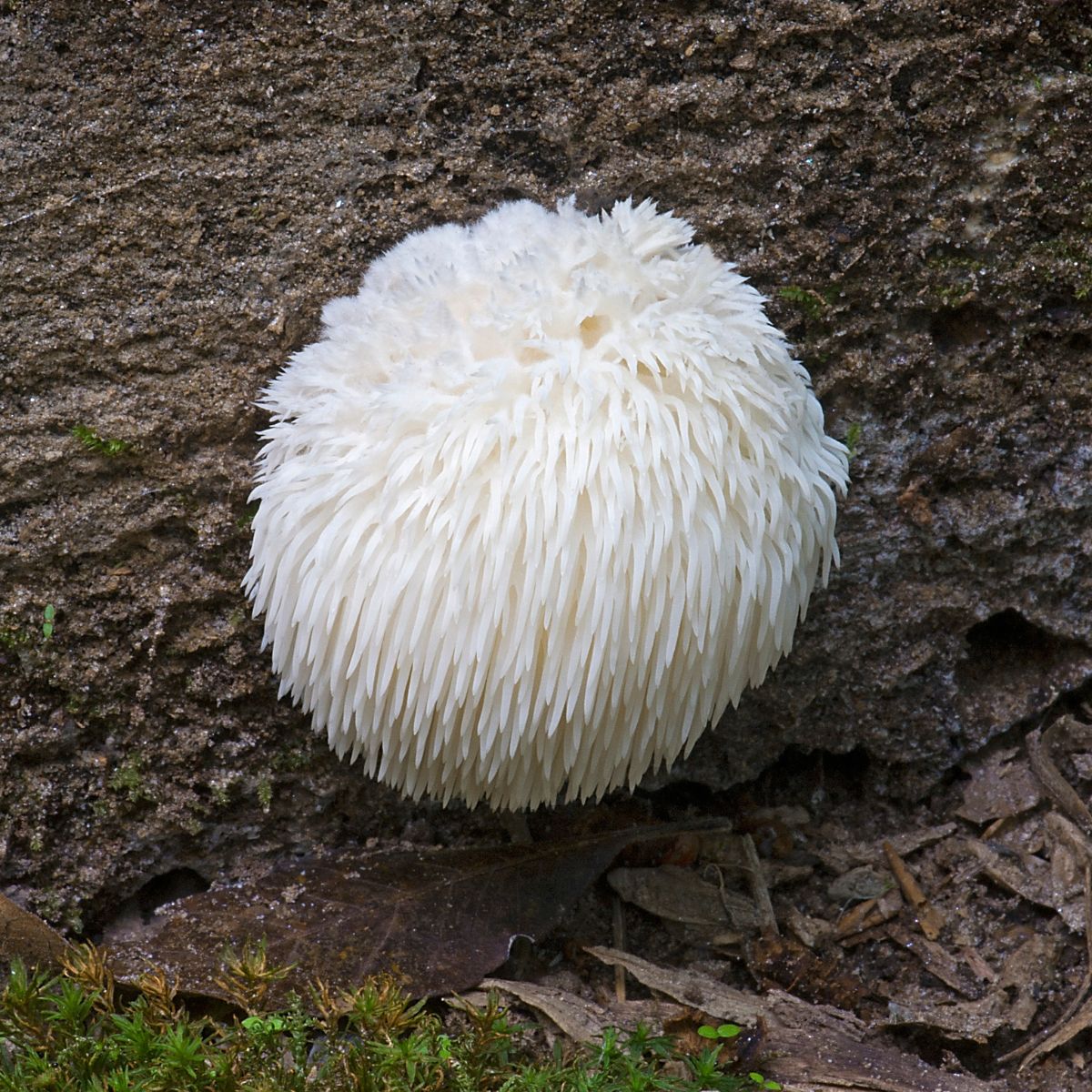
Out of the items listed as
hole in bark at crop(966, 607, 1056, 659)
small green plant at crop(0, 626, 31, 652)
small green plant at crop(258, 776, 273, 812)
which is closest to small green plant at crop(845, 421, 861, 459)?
hole in bark at crop(966, 607, 1056, 659)

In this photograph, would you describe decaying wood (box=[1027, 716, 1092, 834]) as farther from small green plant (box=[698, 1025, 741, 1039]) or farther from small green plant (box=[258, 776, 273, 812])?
small green plant (box=[258, 776, 273, 812])

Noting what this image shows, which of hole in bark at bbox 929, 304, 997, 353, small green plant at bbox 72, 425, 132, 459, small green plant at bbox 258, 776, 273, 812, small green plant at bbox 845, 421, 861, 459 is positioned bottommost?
small green plant at bbox 258, 776, 273, 812

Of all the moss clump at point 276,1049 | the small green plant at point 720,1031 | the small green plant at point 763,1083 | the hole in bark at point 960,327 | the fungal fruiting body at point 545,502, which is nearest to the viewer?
the fungal fruiting body at point 545,502

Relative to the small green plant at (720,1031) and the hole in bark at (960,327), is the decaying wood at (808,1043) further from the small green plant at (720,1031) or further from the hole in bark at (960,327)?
the hole in bark at (960,327)

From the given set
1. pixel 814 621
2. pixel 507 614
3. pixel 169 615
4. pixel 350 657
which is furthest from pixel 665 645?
pixel 169 615

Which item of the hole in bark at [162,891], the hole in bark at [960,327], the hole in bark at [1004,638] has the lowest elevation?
the hole in bark at [162,891]

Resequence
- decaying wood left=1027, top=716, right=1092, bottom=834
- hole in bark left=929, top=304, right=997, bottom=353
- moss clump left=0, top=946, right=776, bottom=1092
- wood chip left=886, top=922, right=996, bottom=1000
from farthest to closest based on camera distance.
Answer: decaying wood left=1027, top=716, right=1092, bottom=834 → wood chip left=886, top=922, right=996, bottom=1000 → hole in bark left=929, top=304, right=997, bottom=353 → moss clump left=0, top=946, right=776, bottom=1092

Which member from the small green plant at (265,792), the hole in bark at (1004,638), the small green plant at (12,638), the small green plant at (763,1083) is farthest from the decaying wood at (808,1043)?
the small green plant at (12,638)
